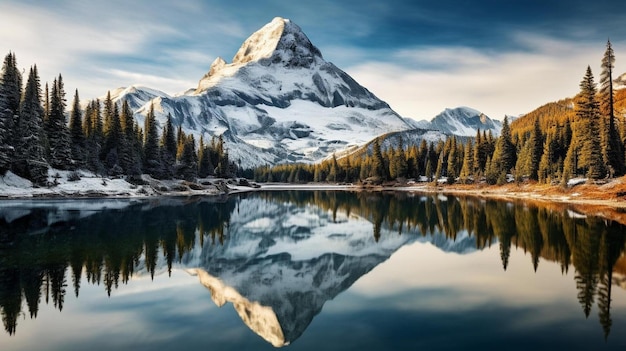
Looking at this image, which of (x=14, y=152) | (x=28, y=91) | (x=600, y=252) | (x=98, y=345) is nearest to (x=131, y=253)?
(x=98, y=345)

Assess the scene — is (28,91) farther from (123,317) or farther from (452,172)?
(452,172)

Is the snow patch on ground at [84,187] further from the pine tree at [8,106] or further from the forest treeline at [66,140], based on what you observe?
the pine tree at [8,106]

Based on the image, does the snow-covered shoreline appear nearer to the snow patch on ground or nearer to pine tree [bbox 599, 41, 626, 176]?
the snow patch on ground

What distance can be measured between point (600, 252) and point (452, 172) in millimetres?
132756

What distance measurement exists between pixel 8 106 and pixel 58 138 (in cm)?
1103

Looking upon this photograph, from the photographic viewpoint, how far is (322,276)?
2666 centimetres

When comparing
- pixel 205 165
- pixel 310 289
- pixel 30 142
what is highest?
pixel 30 142

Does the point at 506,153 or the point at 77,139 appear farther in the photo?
the point at 506,153

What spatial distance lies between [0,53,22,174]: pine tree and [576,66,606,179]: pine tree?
10671 cm

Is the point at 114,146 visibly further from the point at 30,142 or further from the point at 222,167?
the point at 222,167

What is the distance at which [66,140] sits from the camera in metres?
94.6

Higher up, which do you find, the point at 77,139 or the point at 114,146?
the point at 77,139

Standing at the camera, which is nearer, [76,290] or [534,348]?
[534,348]

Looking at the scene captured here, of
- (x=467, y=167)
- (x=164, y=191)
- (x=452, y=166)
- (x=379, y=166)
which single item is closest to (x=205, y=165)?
(x=164, y=191)
